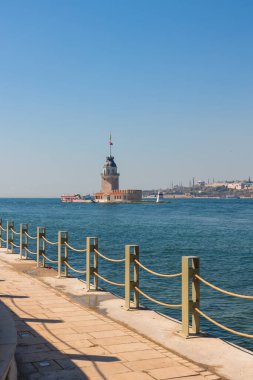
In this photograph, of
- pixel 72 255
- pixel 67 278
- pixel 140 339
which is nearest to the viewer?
pixel 140 339

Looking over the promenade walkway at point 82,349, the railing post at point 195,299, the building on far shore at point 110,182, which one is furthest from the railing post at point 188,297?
the building on far shore at point 110,182

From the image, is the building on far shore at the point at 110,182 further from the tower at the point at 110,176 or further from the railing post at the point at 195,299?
the railing post at the point at 195,299

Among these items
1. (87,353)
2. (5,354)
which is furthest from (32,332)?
(5,354)

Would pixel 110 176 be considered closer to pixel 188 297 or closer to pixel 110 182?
pixel 110 182

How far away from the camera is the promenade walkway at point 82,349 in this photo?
5.82 meters

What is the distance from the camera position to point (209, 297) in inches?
687

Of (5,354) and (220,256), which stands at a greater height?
(5,354)

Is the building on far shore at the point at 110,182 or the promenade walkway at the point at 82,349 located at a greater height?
the building on far shore at the point at 110,182

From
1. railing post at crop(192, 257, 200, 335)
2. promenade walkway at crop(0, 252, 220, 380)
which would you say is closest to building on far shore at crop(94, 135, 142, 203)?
promenade walkway at crop(0, 252, 220, 380)

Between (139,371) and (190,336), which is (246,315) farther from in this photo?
(139,371)

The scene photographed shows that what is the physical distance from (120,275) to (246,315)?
8.09m

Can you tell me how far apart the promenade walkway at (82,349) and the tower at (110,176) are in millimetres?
182761

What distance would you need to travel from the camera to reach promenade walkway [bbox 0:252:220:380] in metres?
5.82

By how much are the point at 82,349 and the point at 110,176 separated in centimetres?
18710
